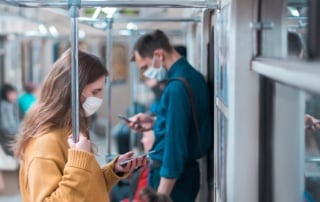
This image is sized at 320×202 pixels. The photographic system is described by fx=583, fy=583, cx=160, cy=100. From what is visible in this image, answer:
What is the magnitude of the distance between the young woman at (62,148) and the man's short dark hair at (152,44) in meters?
0.90

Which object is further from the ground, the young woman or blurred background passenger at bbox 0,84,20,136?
the young woman

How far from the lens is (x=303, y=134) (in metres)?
1.43

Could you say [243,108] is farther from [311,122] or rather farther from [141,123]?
[141,123]

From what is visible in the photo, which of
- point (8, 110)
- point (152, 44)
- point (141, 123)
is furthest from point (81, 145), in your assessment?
point (8, 110)

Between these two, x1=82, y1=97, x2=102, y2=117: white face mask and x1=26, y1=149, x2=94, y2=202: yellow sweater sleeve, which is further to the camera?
x1=82, y1=97, x2=102, y2=117: white face mask

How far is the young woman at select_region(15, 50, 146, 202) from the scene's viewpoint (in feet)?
5.92

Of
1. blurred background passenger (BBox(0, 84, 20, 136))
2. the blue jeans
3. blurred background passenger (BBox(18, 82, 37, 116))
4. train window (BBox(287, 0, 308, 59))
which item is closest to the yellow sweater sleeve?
train window (BBox(287, 0, 308, 59))

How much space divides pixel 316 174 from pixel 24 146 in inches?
39.5

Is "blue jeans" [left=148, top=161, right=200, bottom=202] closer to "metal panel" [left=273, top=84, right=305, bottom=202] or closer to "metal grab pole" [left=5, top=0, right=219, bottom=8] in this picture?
"metal grab pole" [left=5, top=0, right=219, bottom=8]

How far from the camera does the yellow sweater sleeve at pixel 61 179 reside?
1784mm

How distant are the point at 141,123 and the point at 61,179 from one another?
172 cm

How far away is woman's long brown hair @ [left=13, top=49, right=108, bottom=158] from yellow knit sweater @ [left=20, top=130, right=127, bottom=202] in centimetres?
4

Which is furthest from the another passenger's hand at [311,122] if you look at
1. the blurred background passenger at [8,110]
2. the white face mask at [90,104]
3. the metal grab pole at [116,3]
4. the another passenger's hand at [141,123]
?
the blurred background passenger at [8,110]

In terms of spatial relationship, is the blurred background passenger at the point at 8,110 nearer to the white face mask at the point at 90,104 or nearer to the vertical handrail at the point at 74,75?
the white face mask at the point at 90,104
